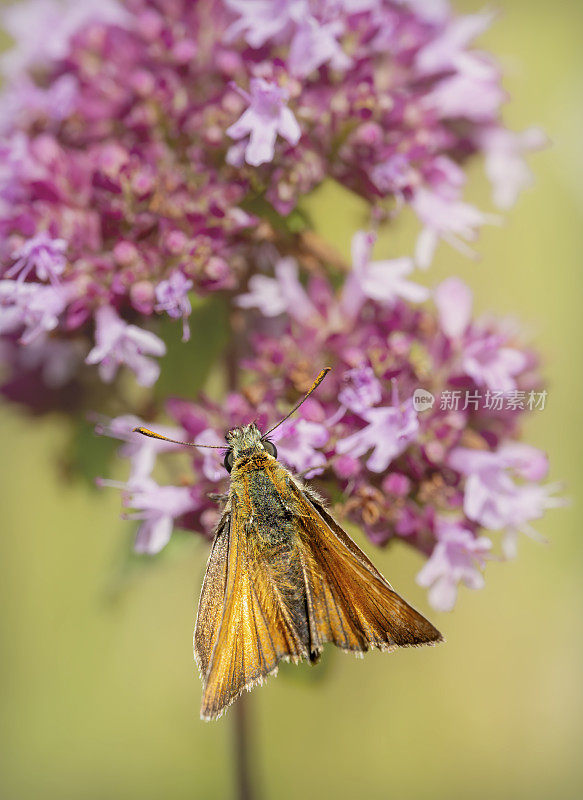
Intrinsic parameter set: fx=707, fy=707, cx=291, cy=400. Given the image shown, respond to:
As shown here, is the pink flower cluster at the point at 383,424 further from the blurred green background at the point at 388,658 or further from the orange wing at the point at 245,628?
the blurred green background at the point at 388,658

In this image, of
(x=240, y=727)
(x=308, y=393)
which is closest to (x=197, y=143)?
(x=308, y=393)

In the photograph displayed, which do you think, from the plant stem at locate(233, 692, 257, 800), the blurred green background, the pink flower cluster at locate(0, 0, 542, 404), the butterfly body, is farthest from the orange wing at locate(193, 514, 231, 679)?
the blurred green background

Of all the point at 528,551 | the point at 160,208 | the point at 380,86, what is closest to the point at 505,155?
the point at 380,86

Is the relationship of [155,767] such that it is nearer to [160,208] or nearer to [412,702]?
[412,702]

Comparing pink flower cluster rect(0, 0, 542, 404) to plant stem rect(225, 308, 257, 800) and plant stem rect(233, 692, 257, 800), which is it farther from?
plant stem rect(233, 692, 257, 800)

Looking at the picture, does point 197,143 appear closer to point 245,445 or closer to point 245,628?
point 245,445

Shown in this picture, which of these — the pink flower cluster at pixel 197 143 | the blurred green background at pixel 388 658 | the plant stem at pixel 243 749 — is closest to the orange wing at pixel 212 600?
the pink flower cluster at pixel 197 143
